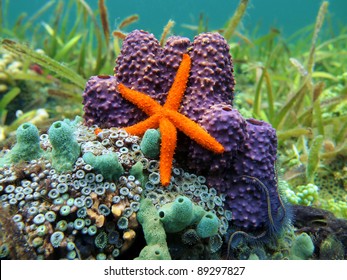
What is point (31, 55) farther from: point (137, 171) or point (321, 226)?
point (321, 226)

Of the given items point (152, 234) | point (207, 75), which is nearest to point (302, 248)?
point (152, 234)

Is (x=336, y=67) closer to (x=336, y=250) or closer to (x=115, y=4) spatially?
(x=336, y=250)

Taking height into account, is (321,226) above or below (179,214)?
above

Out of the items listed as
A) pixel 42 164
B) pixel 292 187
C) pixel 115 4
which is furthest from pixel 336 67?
pixel 115 4

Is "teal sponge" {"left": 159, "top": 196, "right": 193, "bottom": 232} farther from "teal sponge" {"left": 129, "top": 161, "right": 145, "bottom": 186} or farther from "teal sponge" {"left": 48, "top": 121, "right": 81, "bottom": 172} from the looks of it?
"teal sponge" {"left": 48, "top": 121, "right": 81, "bottom": 172}

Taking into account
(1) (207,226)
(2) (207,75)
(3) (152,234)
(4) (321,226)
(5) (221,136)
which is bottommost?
(3) (152,234)

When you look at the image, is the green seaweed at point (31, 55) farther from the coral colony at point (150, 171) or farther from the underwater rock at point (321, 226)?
the underwater rock at point (321, 226)
